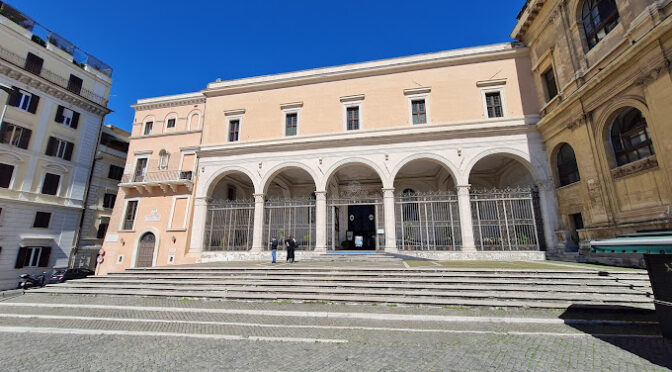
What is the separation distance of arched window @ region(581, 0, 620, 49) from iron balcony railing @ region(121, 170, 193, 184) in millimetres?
20406

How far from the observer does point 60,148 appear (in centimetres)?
1912

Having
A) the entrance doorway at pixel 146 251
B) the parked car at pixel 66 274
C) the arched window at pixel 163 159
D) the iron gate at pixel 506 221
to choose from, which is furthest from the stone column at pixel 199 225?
the iron gate at pixel 506 221

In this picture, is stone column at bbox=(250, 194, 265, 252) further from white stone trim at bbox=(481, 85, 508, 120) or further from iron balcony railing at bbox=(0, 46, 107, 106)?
iron balcony railing at bbox=(0, 46, 107, 106)

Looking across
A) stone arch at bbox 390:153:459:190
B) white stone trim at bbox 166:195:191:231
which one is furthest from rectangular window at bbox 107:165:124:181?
stone arch at bbox 390:153:459:190

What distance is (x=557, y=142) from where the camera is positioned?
39.3 ft

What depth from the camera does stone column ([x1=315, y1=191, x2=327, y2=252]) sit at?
13758mm

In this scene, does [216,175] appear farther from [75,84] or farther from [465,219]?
[75,84]

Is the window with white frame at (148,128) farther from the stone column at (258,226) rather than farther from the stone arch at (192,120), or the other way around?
the stone column at (258,226)

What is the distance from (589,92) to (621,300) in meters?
7.90

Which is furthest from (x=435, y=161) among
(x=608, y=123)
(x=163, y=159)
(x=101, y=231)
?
(x=101, y=231)

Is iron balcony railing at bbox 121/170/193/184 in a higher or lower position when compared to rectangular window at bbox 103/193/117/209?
higher

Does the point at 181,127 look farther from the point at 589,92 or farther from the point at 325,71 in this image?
the point at 589,92

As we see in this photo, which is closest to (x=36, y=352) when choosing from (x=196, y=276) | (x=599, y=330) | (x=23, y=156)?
(x=196, y=276)

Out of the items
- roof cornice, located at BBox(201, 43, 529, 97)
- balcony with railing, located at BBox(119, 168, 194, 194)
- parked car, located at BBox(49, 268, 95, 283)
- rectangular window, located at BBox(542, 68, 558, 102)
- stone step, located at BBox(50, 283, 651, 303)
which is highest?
roof cornice, located at BBox(201, 43, 529, 97)
